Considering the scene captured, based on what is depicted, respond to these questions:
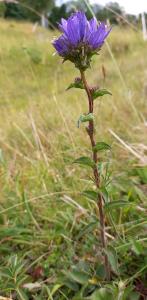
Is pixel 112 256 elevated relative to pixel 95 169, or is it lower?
lower

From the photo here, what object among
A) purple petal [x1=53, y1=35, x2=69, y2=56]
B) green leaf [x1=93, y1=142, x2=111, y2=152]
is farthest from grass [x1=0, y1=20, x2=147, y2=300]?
purple petal [x1=53, y1=35, x2=69, y2=56]

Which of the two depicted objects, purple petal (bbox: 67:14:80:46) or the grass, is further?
the grass

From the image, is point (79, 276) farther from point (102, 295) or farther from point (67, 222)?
point (67, 222)

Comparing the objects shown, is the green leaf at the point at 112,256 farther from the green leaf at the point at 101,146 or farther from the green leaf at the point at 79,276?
the green leaf at the point at 101,146

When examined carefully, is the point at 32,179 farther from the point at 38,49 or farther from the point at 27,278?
the point at 38,49

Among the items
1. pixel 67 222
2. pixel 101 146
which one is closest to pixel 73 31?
pixel 101 146

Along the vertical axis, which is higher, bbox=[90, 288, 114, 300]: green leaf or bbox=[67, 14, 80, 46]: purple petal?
bbox=[67, 14, 80, 46]: purple petal

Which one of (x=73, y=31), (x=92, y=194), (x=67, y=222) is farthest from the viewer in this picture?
(x=67, y=222)

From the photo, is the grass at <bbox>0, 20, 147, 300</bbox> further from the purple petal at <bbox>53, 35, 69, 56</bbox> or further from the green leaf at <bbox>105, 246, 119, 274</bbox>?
the purple petal at <bbox>53, 35, 69, 56</bbox>

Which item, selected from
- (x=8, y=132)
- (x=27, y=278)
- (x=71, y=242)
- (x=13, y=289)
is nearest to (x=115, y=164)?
(x=71, y=242)
